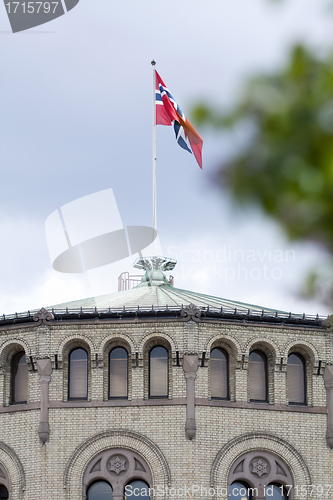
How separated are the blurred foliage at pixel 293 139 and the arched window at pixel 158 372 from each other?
2883cm

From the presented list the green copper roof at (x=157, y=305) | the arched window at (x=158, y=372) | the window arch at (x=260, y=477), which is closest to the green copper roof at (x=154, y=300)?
the green copper roof at (x=157, y=305)

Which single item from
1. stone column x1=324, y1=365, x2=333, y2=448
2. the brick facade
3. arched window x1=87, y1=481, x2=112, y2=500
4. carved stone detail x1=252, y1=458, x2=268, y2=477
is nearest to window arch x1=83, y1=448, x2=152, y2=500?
arched window x1=87, y1=481, x2=112, y2=500

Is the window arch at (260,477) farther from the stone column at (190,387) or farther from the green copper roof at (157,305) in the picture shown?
the green copper roof at (157,305)

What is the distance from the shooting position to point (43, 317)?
111 feet

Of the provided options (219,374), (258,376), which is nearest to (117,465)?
(219,374)

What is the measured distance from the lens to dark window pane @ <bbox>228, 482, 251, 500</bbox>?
108 feet

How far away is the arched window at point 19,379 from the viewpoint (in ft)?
113

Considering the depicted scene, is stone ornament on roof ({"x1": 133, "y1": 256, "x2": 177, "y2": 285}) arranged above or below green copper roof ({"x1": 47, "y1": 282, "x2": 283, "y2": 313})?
above

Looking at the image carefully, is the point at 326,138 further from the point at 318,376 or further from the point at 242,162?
the point at 318,376

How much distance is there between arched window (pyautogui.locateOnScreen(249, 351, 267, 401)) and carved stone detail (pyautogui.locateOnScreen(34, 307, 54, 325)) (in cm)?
880

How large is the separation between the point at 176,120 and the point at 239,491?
20.4 metres

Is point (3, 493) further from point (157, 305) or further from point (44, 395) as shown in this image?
point (157, 305)

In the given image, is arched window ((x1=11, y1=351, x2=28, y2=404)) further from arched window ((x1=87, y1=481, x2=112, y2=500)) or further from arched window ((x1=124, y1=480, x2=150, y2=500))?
arched window ((x1=124, y1=480, x2=150, y2=500))

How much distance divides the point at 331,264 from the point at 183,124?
3833 cm
